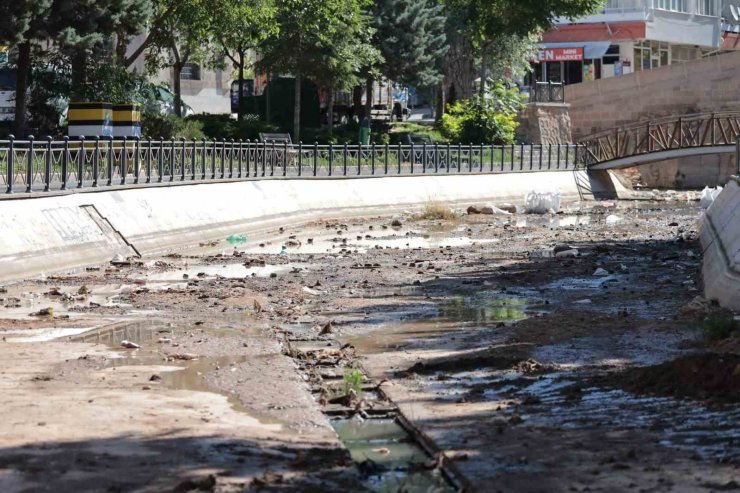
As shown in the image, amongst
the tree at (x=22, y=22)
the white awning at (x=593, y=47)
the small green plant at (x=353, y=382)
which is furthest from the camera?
the white awning at (x=593, y=47)

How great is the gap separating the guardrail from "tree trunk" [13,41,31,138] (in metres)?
6.51

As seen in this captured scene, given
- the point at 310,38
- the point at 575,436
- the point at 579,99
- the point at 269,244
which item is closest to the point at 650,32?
the point at 579,99

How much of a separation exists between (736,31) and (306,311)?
80.8 meters

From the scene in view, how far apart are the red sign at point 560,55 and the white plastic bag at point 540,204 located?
1480 inches

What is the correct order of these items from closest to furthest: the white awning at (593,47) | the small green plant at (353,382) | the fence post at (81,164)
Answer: the small green plant at (353,382) → the fence post at (81,164) → the white awning at (593,47)

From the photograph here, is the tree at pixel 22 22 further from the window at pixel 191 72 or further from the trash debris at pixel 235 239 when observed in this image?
the window at pixel 191 72

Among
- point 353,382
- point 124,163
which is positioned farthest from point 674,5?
point 353,382

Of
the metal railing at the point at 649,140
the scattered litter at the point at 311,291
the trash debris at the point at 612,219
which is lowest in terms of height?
the trash debris at the point at 612,219

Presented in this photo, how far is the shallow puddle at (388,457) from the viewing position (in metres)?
8.59

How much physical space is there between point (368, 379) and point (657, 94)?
54.4 meters

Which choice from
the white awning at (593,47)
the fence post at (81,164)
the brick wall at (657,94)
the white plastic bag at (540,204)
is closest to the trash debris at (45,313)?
the fence post at (81,164)

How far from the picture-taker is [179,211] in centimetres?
2877

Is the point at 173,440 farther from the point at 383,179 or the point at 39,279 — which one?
the point at 383,179

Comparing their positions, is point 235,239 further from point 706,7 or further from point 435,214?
point 706,7
